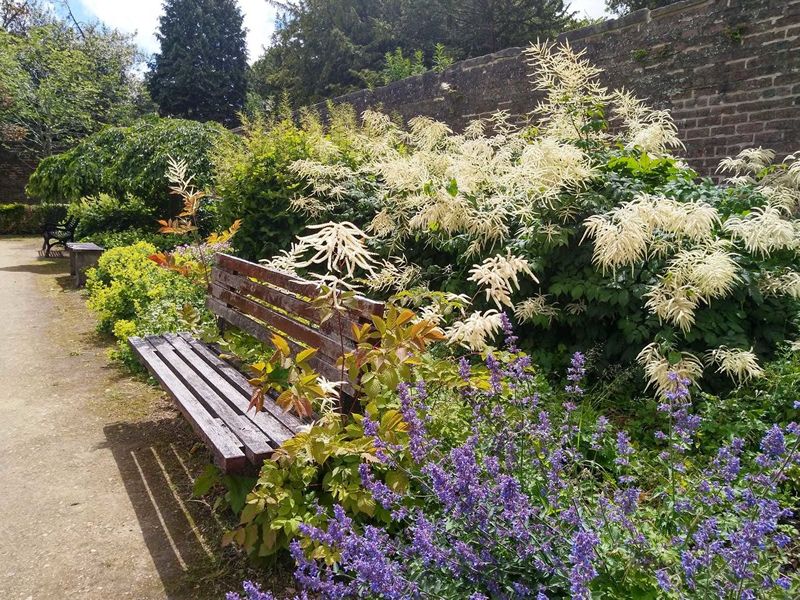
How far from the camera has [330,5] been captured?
2553cm

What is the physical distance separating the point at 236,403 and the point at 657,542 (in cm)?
222

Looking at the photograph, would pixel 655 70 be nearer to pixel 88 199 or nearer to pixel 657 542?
pixel 657 542

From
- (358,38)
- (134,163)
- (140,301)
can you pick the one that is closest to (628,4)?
(358,38)

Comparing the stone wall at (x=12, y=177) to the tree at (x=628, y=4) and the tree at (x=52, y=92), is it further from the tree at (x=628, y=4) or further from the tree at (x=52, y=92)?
the tree at (x=628, y=4)

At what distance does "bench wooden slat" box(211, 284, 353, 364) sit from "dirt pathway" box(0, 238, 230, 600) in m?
0.95

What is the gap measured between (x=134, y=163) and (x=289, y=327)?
32.6 feet

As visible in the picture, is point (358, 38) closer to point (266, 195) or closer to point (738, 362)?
point (266, 195)

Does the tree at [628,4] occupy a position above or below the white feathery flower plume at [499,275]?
above

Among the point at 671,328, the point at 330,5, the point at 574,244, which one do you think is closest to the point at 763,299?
the point at 671,328

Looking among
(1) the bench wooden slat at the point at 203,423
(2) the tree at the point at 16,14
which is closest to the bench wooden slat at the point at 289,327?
(1) the bench wooden slat at the point at 203,423

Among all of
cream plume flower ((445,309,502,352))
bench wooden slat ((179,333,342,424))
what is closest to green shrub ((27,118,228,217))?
bench wooden slat ((179,333,342,424))

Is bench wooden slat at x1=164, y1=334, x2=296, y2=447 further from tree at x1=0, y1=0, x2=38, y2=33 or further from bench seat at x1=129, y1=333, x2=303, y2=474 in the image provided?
tree at x1=0, y1=0, x2=38, y2=33

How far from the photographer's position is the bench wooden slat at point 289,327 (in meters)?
3.16

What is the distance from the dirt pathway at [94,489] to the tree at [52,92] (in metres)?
17.7
